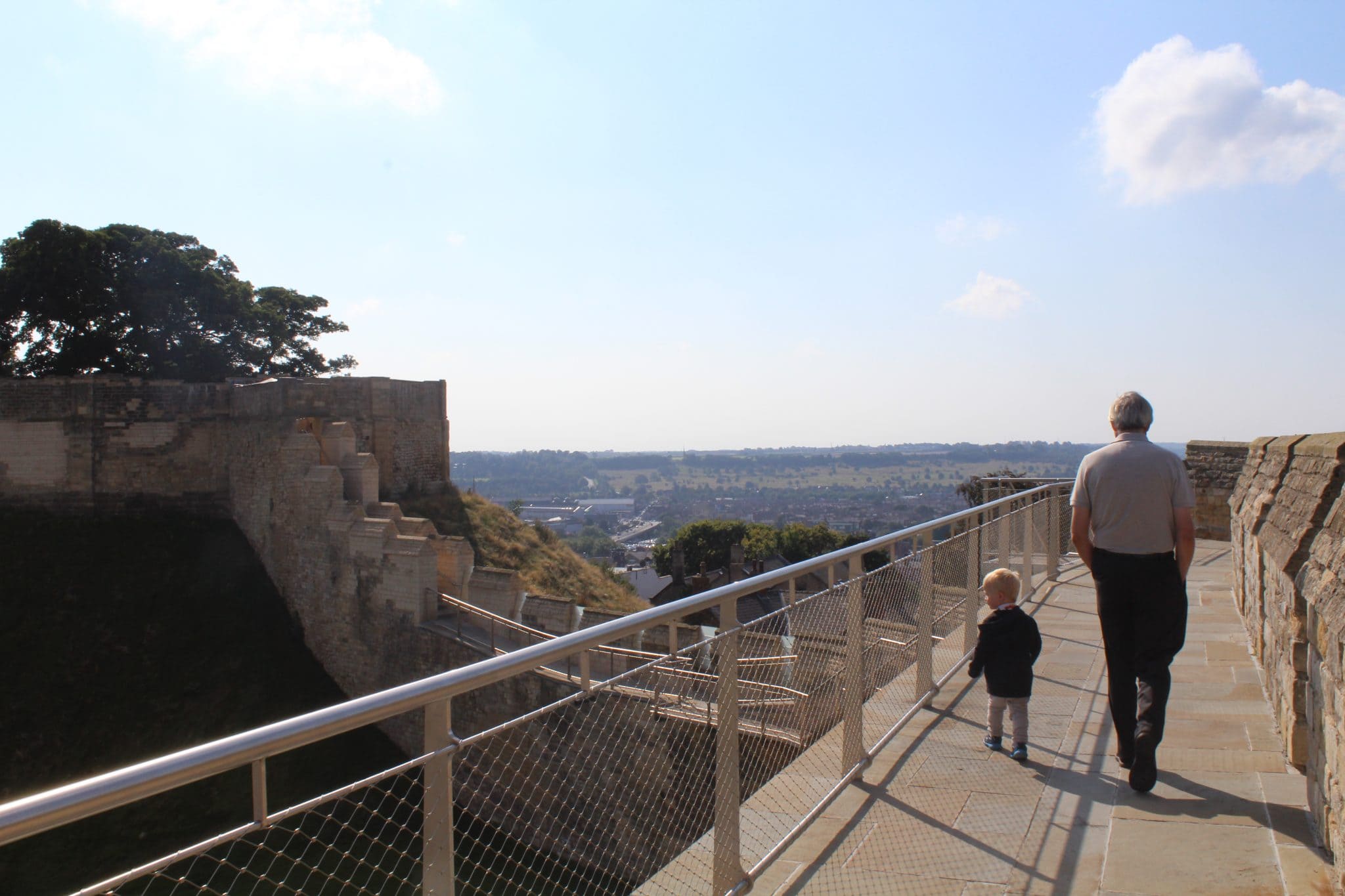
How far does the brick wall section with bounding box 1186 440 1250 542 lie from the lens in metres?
14.9

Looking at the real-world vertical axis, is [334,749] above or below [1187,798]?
below

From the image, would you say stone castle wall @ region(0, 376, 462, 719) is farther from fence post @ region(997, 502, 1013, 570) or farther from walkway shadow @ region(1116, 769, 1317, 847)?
walkway shadow @ region(1116, 769, 1317, 847)

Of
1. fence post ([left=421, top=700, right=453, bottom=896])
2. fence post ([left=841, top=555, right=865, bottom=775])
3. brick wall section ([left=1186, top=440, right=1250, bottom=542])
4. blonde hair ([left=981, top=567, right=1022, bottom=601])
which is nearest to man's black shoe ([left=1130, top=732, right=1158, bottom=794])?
blonde hair ([left=981, top=567, right=1022, bottom=601])

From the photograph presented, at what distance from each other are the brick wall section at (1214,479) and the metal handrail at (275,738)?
14.7m

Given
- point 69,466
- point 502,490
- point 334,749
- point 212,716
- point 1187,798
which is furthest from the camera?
point 502,490

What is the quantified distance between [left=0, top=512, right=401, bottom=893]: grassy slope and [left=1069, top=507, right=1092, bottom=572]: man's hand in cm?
1046

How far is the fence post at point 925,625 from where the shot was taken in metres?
5.14

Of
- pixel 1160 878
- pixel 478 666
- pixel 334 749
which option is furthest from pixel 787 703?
pixel 334 749

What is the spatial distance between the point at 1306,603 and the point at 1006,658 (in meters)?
1.34

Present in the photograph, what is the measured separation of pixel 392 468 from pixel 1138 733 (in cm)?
1858

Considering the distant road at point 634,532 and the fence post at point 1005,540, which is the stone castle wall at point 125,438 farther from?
the distant road at point 634,532

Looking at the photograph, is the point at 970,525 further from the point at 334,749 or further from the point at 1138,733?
the point at 334,749

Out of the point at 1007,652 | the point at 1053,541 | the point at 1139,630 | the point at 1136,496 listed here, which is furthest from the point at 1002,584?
the point at 1053,541

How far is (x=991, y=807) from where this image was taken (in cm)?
386
